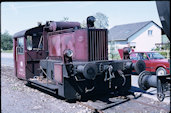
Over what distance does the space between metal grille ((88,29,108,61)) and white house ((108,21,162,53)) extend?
26.1m

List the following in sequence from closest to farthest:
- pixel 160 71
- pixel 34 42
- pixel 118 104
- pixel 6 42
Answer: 1. pixel 118 104
2. pixel 34 42
3. pixel 160 71
4. pixel 6 42

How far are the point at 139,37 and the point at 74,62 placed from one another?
98.2 ft

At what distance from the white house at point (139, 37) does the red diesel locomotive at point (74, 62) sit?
81.5 feet

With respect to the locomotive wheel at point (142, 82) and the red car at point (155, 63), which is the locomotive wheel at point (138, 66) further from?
the red car at point (155, 63)

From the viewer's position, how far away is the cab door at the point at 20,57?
890 cm

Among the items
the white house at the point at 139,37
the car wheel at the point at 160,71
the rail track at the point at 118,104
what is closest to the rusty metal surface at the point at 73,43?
the rail track at the point at 118,104

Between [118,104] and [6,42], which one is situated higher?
[6,42]

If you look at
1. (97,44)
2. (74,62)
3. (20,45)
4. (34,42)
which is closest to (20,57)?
(20,45)

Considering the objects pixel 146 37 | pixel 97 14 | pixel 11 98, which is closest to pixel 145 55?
pixel 11 98

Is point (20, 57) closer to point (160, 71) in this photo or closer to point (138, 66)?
point (138, 66)

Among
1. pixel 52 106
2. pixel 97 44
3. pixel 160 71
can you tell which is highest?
pixel 97 44

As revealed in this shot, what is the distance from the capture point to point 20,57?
932 cm

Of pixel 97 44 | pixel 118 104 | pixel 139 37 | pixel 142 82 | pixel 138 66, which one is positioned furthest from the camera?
pixel 139 37

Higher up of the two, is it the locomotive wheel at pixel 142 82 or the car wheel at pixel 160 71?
the locomotive wheel at pixel 142 82
